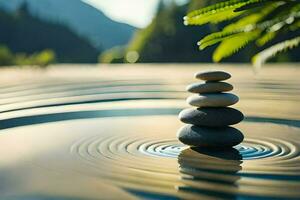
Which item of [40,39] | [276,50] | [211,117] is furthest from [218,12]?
[40,39]

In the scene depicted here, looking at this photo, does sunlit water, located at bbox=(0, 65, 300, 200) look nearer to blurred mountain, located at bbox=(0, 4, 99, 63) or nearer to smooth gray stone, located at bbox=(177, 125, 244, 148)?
smooth gray stone, located at bbox=(177, 125, 244, 148)

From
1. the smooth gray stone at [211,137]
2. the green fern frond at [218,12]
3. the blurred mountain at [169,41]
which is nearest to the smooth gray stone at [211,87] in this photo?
the smooth gray stone at [211,137]

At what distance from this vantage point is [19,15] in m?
110

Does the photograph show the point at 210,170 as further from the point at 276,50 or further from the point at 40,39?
the point at 40,39

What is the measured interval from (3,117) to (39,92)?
728 centimetres

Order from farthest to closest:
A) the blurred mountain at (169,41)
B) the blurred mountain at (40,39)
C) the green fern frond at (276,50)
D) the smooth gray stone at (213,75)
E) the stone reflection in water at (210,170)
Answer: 1. the blurred mountain at (40,39)
2. the blurred mountain at (169,41)
3. the smooth gray stone at (213,75)
4. the stone reflection in water at (210,170)
5. the green fern frond at (276,50)

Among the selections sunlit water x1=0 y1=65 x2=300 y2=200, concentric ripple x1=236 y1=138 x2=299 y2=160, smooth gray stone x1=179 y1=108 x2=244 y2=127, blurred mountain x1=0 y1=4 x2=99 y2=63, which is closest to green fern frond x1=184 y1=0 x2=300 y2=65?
sunlit water x1=0 y1=65 x2=300 y2=200

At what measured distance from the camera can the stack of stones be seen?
7613mm

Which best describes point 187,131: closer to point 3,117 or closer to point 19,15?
point 3,117

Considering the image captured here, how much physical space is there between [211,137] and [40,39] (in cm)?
10408

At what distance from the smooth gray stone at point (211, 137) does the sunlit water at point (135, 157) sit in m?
0.12

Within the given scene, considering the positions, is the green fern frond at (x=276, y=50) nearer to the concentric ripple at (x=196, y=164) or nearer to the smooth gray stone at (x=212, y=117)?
the concentric ripple at (x=196, y=164)

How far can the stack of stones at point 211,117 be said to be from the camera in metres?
7.61

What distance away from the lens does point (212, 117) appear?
24.9ft
